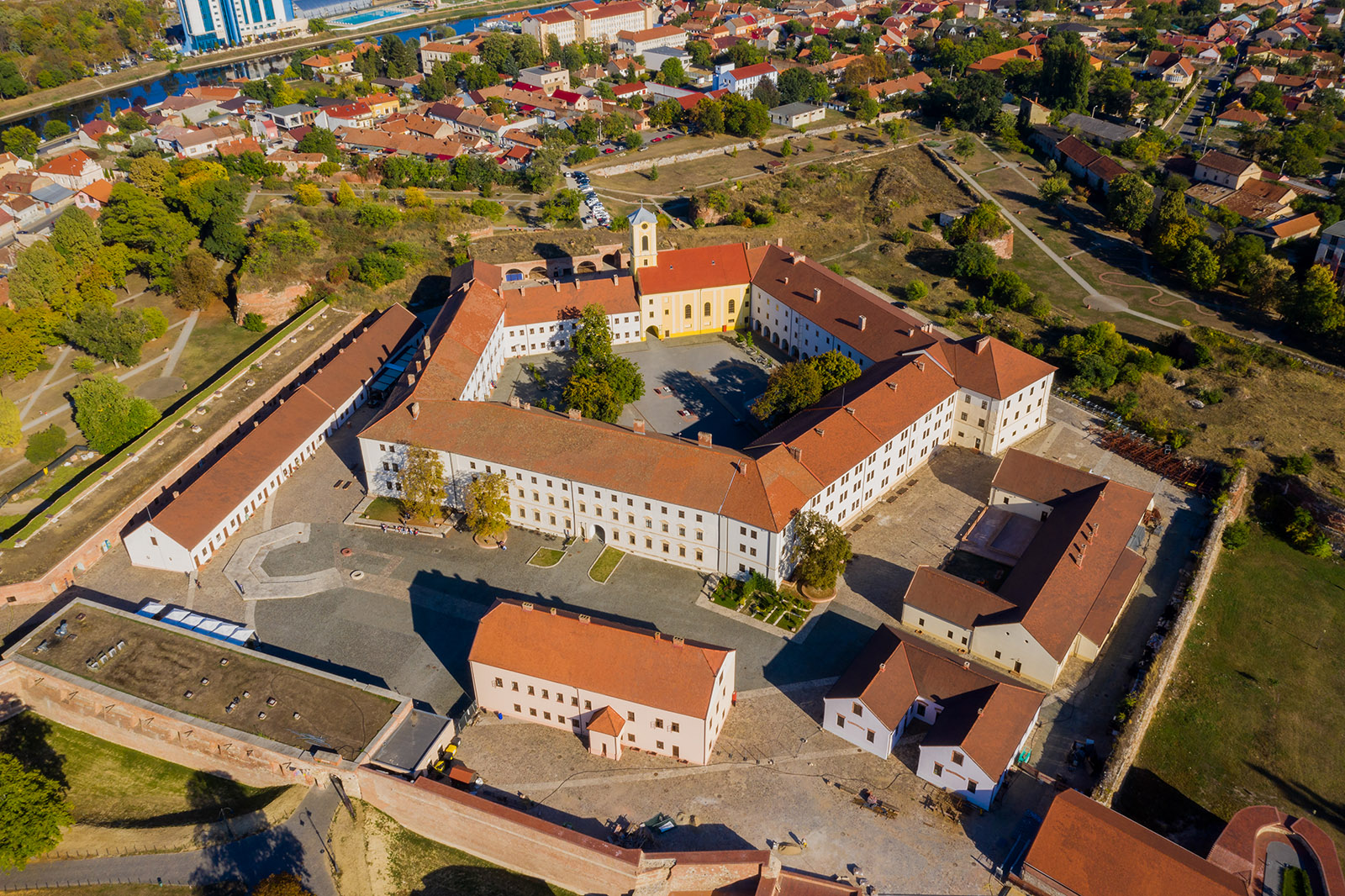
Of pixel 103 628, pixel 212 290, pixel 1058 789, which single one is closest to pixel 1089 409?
pixel 1058 789

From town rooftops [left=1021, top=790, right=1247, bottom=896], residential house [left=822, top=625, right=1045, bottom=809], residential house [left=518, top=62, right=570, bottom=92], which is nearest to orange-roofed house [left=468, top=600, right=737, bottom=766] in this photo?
residential house [left=822, top=625, right=1045, bottom=809]

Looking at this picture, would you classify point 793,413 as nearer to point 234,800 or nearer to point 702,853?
point 702,853

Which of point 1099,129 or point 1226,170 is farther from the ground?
point 1099,129

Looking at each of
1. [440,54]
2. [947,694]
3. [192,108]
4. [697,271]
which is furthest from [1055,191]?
[192,108]

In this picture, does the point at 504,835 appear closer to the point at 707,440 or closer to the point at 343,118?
the point at 707,440

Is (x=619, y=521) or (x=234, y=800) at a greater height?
(x=619, y=521)

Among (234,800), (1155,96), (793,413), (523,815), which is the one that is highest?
(1155,96)

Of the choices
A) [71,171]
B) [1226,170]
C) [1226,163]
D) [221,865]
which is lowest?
[221,865]
